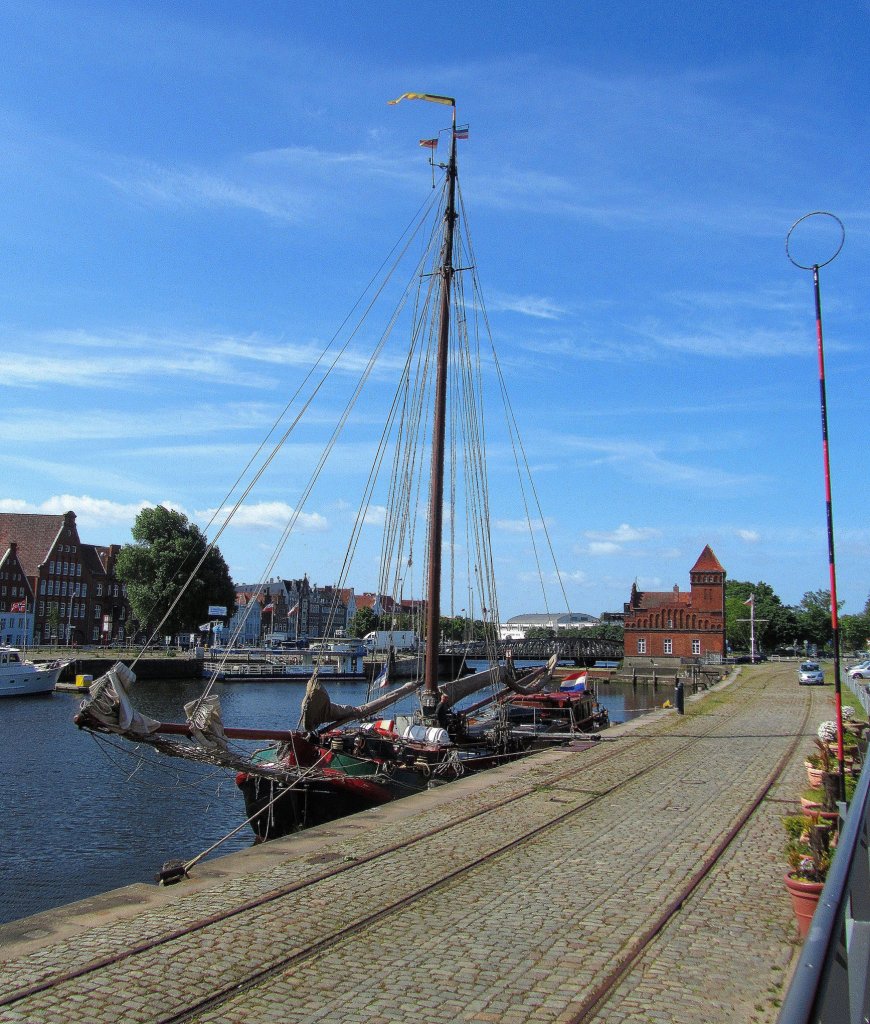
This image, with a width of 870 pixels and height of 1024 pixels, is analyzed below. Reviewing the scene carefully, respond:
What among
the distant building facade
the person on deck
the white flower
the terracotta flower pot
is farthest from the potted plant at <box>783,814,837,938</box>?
the distant building facade

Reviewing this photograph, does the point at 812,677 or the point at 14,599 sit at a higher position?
the point at 14,599

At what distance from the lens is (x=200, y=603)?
9719 centimetres

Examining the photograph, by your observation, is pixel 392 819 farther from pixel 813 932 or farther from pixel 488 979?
pixel 813 932

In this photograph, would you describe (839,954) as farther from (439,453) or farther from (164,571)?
(164,571)

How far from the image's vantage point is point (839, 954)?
3650 millimetres

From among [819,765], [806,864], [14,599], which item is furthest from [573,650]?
[806,864]

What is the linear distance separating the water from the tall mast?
7161mm

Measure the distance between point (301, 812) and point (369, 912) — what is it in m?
9.79

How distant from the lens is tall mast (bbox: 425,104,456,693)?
2702 cm

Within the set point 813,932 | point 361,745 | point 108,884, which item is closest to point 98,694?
point 108,884

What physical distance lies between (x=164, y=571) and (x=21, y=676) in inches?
1224

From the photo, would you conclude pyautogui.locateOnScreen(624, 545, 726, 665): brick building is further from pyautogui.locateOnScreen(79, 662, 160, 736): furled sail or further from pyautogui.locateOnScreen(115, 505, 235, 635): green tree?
pyautogui.locateOnScreen(79, 662, 160, 736): furled sail

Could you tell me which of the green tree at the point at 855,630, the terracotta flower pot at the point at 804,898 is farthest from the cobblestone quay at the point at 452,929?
the green tree at the point at 855,630

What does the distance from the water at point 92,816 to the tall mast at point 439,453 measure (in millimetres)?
7161
